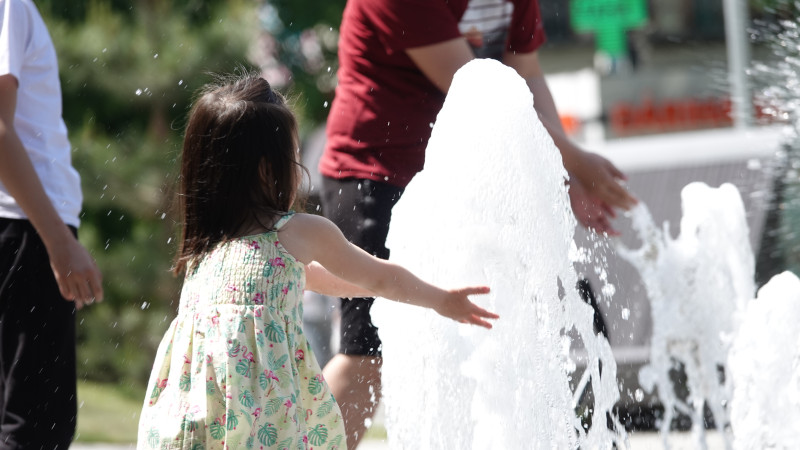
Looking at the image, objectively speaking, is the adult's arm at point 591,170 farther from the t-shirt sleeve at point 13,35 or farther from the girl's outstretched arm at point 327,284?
the t-shirt sleeve at point 13,35

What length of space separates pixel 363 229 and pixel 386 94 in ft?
1.12

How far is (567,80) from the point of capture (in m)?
17.8

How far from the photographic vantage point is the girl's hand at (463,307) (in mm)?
2166

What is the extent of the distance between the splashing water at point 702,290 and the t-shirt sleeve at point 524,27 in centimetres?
154

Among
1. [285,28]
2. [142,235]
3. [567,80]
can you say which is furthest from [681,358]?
[567,80]

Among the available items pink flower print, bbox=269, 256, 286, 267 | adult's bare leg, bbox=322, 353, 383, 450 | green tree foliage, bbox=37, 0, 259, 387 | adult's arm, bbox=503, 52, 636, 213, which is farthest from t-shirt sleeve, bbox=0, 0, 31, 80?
green tree foliage, bbox=37, 0, 259, 387

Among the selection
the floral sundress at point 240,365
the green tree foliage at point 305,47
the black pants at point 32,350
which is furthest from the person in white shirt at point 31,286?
the green tree foliage at point 305,47

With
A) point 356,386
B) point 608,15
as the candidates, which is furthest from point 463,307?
point 608,15

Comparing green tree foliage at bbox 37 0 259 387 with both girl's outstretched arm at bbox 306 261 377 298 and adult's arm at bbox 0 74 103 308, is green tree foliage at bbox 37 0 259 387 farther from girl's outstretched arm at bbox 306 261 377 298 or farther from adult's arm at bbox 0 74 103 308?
girl's outstretched arm at bbox 306 261 377 298

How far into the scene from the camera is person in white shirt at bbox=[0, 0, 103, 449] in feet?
8.17

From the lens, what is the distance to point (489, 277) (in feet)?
7.96

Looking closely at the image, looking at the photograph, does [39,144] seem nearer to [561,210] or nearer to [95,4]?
[561,210]

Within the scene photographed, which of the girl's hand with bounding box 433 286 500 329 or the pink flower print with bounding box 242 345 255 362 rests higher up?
the pink flower print with bounding box 242 345 255 362

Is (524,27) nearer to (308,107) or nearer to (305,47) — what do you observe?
(308,107)
